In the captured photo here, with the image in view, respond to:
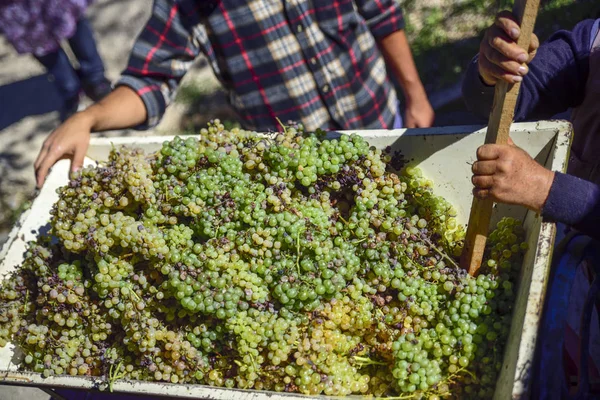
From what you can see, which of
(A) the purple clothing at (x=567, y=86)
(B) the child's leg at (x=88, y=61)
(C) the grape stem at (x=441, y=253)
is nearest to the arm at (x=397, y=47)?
(A) the purple clothing at (x=567, y=86)

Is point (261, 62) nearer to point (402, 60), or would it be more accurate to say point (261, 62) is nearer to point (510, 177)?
point (402, 60)

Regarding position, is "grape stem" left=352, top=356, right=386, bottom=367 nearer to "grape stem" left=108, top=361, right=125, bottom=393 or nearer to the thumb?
"grape stem" left=108, top=361, right=125, bottom=393

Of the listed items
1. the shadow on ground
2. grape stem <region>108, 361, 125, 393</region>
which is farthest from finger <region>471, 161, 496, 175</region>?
the shadow on ground

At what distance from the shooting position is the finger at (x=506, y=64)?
1.34m

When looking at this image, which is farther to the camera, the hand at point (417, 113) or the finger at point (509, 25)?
the hand at point (417, 113)

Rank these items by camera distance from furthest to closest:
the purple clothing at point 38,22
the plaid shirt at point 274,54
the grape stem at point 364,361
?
the purple clothing at point 38,22 < the plaid shirt at point 274,54 < the grape stem at point 364,361

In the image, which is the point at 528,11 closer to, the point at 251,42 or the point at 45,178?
the point at 251,42

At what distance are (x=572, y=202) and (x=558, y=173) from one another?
94 mm

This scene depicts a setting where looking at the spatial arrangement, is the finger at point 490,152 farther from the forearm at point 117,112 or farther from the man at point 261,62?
the forearm at point 117,112

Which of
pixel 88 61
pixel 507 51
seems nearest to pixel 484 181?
pixel 507 51

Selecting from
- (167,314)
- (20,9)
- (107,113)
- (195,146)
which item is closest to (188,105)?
(20,9)

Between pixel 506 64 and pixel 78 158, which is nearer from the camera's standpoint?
pixel 506 64

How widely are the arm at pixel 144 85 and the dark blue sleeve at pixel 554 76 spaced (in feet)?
4.29

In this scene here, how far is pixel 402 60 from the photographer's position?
270cm
